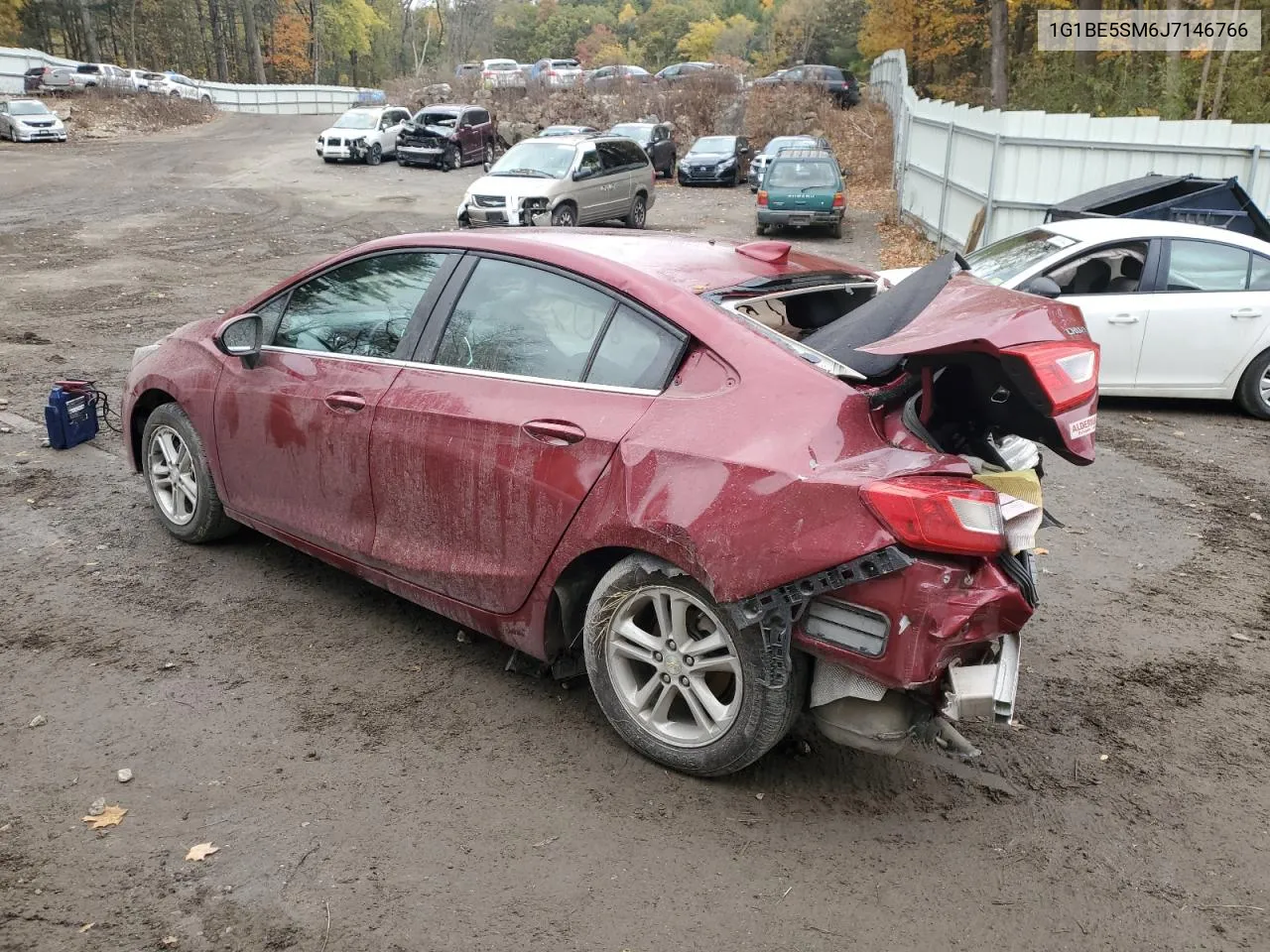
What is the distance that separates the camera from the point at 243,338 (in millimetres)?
4609

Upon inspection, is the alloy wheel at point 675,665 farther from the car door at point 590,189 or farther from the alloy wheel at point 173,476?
the car door at point 590,189

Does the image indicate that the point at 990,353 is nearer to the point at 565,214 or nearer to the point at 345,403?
the point at 345,403

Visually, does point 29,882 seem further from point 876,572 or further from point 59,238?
point 59,238

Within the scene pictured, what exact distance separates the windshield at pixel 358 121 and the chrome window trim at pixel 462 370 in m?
28.9

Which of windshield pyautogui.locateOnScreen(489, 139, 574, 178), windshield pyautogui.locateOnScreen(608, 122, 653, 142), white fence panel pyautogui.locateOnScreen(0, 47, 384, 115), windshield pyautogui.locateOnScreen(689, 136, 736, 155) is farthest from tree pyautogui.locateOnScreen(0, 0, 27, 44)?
windshield pyautogui.locateOnScreen(489, 139, 574, 178)

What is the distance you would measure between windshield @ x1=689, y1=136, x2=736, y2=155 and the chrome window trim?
2673 cm

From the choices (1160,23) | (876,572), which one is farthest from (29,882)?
(1160,23)

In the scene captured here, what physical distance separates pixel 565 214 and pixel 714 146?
12375 millimetres

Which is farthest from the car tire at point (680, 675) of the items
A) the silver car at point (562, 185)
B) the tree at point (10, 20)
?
the tree at point (10, 20)

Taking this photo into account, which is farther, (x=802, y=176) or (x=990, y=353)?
(x=802, y=176)

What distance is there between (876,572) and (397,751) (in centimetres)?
181

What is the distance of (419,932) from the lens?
9.03ft

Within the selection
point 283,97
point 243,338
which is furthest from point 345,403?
point 283,97

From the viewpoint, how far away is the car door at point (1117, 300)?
8.19 m
